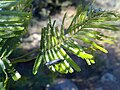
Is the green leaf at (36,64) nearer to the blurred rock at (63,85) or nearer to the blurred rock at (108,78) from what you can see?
the blurred rock at (63,85)

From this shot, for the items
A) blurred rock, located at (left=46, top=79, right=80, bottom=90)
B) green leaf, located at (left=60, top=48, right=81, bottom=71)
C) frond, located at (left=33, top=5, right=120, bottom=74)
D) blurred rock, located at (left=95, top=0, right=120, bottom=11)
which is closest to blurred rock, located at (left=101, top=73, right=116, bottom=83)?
blurred rock, located at (left=46, top=79, right=80, bottom=90)

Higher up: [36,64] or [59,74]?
[36,64]

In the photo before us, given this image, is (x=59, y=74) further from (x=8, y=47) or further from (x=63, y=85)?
(x=8, y=47)

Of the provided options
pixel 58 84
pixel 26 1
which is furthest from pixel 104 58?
pixel 26 1

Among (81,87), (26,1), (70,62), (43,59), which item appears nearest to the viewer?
(70,62)

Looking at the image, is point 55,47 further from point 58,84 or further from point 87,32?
point 58,84

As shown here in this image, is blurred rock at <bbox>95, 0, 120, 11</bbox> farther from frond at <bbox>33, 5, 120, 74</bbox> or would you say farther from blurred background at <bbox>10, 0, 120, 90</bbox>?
frond at <bbox>33, 5, 120, 74</bbox>

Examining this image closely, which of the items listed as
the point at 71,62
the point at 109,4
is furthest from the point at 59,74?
the point at 71,62
